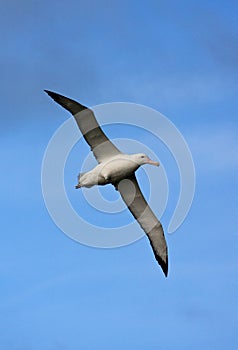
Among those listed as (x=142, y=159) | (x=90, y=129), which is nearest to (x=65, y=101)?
(x=90, y=129)

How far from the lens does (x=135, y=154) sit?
164 ft

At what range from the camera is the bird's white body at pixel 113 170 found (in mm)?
49094

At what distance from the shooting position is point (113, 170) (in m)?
49.2

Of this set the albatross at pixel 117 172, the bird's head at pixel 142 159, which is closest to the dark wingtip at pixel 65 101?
the albatross at pixel 117 172

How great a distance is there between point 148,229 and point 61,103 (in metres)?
7.36

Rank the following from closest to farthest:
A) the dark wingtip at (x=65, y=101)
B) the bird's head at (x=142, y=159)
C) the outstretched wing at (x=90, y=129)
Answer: the dark wingtip at (x=65, y=101) → the outstretched wing at (x=90, y=129) → the bird's head at (x=142, y=159)

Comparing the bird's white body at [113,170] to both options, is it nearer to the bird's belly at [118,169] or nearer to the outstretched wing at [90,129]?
the bird's belly at [118,169]

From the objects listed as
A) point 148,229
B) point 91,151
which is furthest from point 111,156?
Answer: point 148,229

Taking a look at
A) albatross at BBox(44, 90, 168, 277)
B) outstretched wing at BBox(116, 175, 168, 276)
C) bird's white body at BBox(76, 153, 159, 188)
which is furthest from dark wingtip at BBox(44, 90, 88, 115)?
outstretched wing at BBox(116, 175, 168, 276)

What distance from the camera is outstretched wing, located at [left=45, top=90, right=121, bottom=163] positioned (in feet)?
159

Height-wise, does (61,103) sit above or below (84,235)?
above

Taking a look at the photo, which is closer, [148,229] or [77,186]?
[77,186]

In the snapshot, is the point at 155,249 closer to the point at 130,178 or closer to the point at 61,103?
the point at 130,178

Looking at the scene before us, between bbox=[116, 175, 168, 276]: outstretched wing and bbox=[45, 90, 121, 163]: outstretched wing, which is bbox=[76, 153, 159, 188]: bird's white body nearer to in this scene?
bbox=[45, 90, 121, 163]: outstretched wing
